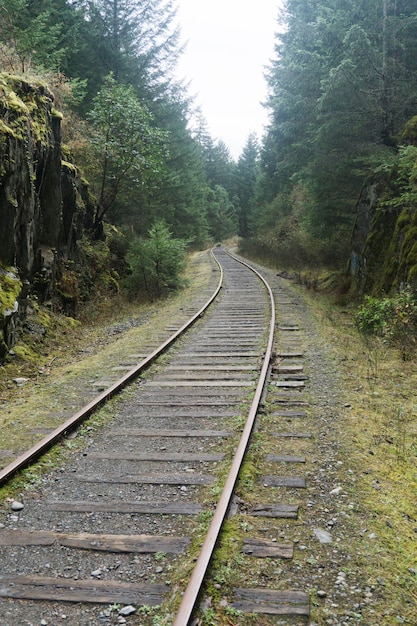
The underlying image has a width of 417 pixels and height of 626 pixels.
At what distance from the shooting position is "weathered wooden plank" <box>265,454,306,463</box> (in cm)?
480

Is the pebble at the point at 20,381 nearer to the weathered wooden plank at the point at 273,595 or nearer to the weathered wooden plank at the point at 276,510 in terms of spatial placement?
the weathered wooden plank at the point at 276,510

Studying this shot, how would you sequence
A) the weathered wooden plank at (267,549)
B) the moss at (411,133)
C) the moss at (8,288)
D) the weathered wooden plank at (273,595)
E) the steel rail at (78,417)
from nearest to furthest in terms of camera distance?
the weathered wooden plank at (273,595) < the weathered wooden plank at (267,549) < the steel rail at (78,417) < the moss at (8,288) < the moss at (411,133)

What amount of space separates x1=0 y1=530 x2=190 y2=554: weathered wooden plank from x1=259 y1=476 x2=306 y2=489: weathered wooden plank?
1115mm

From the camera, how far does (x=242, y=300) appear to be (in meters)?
16.5

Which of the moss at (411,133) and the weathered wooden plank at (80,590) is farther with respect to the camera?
the moss at (411,133)

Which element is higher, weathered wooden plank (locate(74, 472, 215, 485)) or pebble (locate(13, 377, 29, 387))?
weathered wooden plank (locate(74, 472, 215, 485))

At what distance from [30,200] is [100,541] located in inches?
336

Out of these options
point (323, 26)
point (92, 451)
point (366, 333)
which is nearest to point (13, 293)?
point (92, 451)

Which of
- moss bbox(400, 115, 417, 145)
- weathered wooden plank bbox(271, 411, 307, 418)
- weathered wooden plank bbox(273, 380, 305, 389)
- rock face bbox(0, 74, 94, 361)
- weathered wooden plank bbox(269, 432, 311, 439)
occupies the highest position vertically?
moss bbox(400, 115, 417, 145)

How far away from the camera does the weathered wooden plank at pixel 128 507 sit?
393 cm

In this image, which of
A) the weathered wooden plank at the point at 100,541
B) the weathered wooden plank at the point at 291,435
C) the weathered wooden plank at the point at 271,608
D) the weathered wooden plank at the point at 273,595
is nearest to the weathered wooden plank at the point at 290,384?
the weathered wooden plank at the point at 291,435

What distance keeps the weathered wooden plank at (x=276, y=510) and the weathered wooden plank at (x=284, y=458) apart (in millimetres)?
825

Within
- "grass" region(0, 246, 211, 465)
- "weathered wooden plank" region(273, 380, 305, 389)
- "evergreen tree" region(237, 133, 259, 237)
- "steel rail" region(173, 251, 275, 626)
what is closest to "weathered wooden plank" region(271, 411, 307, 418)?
"steel rail" region(173, 251, 275, 626)

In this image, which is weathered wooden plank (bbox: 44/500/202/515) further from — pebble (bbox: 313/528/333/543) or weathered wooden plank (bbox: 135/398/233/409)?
weathered wooden plank (bbox: 135/398/233/409)
